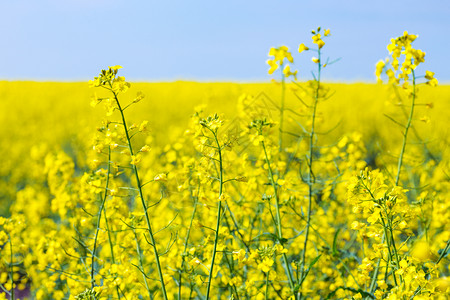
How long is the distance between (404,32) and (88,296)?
2113 mm

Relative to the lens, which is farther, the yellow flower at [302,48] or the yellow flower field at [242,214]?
the yellow flower at [302,48]

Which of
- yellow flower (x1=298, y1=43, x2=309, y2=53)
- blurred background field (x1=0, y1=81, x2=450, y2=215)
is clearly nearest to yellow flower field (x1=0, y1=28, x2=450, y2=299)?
yellow flower (x1=298, y1=43, x2=309, y2=53)

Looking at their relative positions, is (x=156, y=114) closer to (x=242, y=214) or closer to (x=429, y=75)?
(x=242, y=214)

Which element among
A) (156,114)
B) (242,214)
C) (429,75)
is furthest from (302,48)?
(156,114)

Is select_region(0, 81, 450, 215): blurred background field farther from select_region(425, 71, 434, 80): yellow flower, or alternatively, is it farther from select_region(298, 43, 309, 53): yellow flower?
select_region(298, 43, 309, 53): yellow flower

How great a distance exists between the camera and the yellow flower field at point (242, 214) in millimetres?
2246

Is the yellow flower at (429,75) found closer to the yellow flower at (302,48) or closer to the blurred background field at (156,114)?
the yellow flower at (302,48)

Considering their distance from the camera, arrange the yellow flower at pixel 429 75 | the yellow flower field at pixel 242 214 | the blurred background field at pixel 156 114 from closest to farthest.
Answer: the yellow flower field at pixel 242 214
the yellow flower at pixel 429 75
the blurred background field at pixel 156 114

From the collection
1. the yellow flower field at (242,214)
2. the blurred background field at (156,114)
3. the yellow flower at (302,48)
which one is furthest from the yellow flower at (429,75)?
the blurred background field at (156,114)

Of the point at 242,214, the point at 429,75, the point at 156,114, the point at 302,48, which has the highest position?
the point at 302,48

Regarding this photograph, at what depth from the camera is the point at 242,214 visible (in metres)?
3.74

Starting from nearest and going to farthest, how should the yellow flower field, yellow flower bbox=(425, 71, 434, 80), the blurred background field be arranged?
the yellow flower field < yellow flower bbox=(425, 71, 434, 80) < the blurred background field

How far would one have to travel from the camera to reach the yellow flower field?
2246 millimetres

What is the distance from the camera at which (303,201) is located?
3.72 meters
